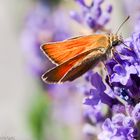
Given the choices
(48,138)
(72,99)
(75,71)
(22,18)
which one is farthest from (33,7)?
(75,71)

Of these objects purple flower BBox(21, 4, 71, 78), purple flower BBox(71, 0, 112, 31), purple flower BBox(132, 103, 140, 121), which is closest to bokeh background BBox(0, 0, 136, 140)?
purple flower BBox(21, 4, 71, 78)

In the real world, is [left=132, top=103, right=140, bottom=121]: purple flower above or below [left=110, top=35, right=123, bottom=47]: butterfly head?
below

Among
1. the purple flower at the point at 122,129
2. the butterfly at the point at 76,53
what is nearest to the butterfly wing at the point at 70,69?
the butterfly at the point at 76,53

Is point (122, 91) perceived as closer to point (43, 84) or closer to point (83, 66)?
point (83, 66)

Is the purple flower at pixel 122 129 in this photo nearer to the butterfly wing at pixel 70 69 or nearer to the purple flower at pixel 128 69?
the purple flower at pixel 128 69

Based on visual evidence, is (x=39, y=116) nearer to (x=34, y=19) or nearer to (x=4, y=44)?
(x=34, y=19)

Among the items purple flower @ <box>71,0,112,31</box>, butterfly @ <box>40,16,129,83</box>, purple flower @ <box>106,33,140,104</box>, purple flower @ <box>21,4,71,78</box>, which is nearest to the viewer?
purple flower @ <box>106,33,140,104</box>

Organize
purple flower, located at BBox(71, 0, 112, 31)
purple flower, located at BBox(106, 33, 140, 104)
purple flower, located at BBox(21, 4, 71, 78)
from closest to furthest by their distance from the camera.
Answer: purple flower, located at BBox(106, 33, 140, 104) → purple flower, located at BBox(71, 0, 112, 31) → purple flower, located at BBox(21, 4, 71, 78)

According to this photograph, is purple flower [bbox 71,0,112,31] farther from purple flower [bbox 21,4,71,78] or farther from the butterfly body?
purple flower [bbox 21,4,71,78]
